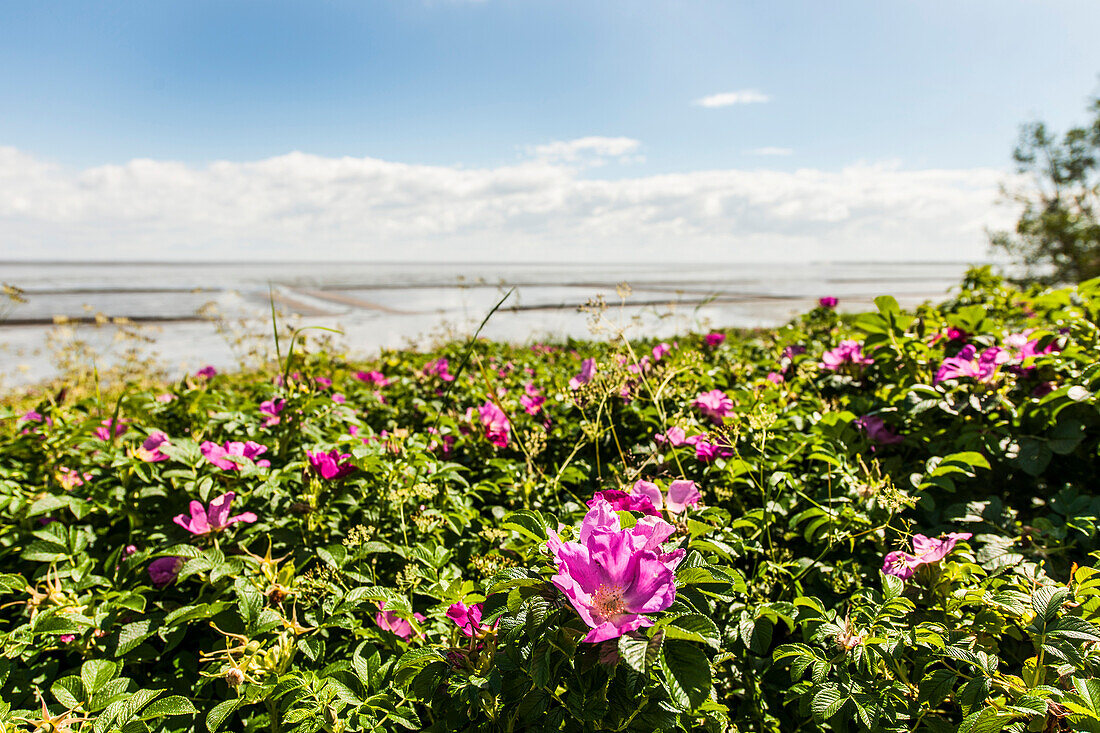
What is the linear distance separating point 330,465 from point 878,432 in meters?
1.68

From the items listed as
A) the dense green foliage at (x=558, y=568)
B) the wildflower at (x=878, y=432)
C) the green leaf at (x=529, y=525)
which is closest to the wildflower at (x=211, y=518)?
the dense green foliage at (x=558, y=568)

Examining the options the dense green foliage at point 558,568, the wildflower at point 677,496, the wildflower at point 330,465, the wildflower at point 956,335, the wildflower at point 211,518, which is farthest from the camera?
the wildflower at point 956,335

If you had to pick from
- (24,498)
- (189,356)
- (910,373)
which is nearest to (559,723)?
(910,373)

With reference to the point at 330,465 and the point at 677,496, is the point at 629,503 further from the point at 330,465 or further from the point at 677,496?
the point at 330,465

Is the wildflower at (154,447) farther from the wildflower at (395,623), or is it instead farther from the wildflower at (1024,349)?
the wildflower at (1024,349)

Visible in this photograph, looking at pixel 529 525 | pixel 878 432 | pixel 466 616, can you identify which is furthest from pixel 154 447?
pixel 878 432

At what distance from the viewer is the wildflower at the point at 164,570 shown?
1.43m

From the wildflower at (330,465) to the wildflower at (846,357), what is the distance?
1.81 metres

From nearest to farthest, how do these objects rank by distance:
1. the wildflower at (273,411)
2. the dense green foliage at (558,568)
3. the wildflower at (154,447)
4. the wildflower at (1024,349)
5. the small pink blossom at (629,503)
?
1. the dense green foliage at (558,568)
2. the small pink blossom at (629,503)
3. the wildflower at (154,447)
4. the wildflower at (1024,349)
5. the wildflower at (273,411)

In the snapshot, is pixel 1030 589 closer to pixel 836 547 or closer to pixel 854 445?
pixel 836 547

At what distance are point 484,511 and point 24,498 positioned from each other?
→ 146 cm

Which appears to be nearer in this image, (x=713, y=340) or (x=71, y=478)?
(x=71, y=478)

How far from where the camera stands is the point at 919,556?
123cm

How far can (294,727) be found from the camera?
1.12 m
